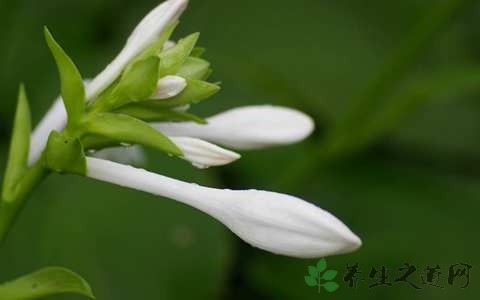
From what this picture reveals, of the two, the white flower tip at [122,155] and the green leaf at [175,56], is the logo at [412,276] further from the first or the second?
Result: the green leaf at [175,56]

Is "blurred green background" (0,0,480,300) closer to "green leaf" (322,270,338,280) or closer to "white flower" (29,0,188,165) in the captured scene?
"green leaf" (322,270,338,280)

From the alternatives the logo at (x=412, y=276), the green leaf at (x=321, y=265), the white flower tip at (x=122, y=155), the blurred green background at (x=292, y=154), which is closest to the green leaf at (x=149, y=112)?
the white flower tip at (x=122, y=155)

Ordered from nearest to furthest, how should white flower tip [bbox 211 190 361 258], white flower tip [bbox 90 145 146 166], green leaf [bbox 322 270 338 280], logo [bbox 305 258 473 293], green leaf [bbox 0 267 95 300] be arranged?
white flower tip [bbox 211 190 361 258] < green leaf [bbox 0 267 95 300] < white flower tip [bbox 90 145 146 166] < green leaf [bbox 322 270 338 280] < logo [bbox 305 258 473 293]

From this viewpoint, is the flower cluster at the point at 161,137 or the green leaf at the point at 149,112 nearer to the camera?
the flower cluster at the point at 161,137

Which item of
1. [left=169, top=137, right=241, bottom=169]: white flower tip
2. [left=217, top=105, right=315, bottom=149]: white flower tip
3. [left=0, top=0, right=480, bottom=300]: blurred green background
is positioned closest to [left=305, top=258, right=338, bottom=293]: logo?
[left=0, top=0, right=480, bottom=300]: blurred green background

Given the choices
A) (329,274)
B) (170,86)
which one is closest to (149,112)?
(170,86)

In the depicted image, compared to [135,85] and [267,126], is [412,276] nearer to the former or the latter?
[267,126]
